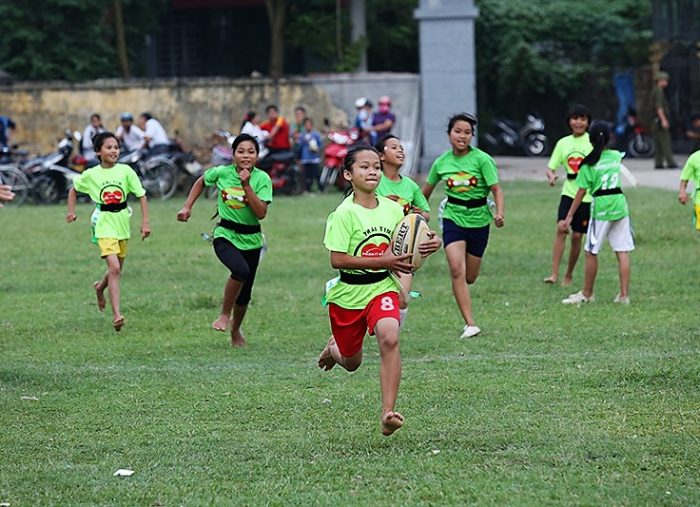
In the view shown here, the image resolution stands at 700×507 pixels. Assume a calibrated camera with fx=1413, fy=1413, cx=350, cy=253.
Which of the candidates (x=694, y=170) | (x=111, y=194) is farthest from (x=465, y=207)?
(x=111, y=194)

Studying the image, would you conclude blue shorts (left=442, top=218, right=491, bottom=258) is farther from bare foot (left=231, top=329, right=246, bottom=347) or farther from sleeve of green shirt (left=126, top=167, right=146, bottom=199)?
sleeve of green shirt (left=126, top=167, right=146, bottom=199)

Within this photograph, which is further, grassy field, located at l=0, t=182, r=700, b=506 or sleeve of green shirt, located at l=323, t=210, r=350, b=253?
sleeve of green shirt, located at l=323, t=210, r=350, b=253

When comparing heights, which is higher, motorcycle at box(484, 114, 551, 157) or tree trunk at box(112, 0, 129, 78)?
tree trunk at box(112, 0, 129, 78)

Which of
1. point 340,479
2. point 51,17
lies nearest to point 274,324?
point 340,479

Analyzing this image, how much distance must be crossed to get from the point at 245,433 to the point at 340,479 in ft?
4.17

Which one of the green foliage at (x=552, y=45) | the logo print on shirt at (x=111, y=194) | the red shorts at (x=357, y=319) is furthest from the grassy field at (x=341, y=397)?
the green foliage at (x=552, y=45)

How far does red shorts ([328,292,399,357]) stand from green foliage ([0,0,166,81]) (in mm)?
24815

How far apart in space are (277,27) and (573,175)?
19852 millimetres

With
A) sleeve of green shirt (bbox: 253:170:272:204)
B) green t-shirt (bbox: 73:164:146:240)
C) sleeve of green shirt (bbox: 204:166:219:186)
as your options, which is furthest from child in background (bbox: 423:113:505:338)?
green t-shirt (bbox: 73:164:146:240)

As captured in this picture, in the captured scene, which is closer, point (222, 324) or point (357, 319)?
point (357, 319)

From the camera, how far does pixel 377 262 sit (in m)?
7.74

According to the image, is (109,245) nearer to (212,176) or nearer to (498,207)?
(212,176)

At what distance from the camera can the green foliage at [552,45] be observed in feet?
120

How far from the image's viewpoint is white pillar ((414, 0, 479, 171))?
28.1 m
